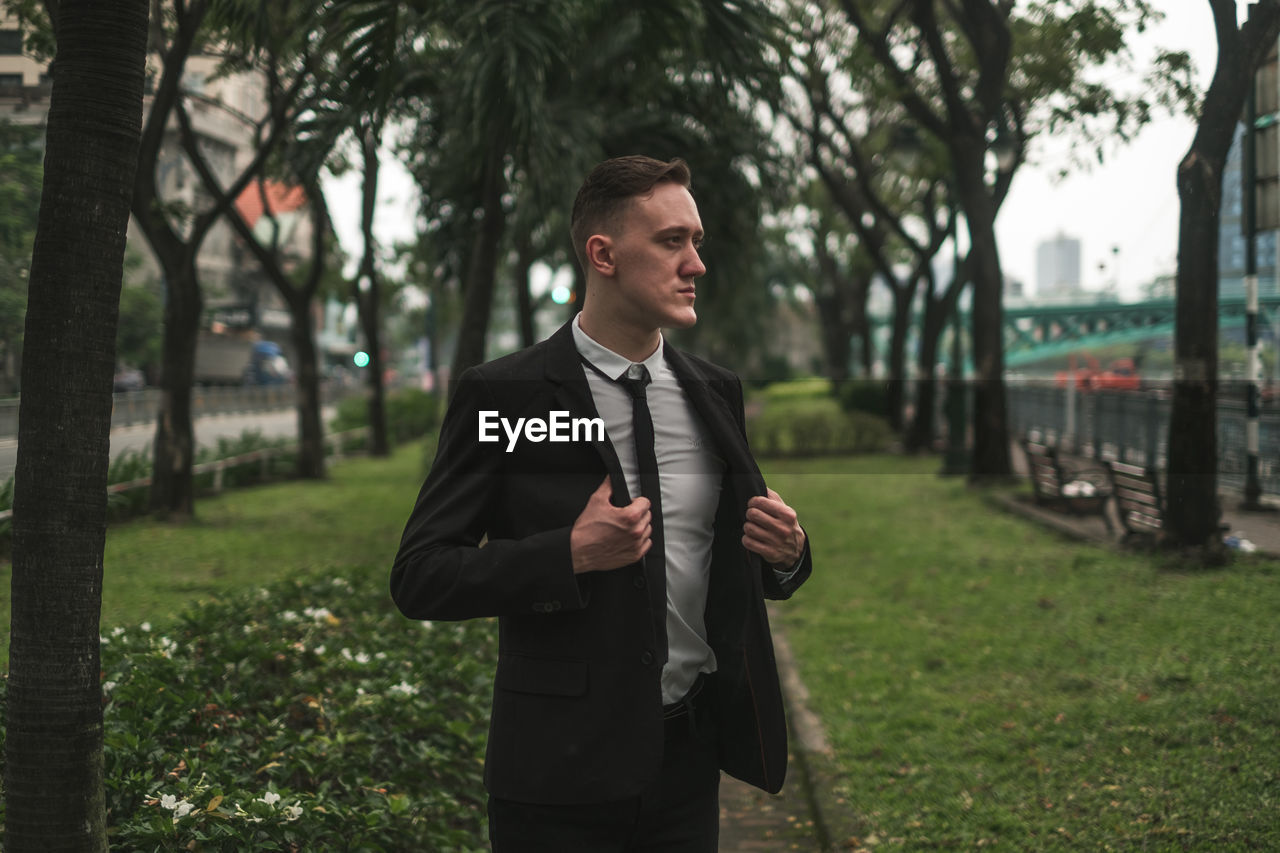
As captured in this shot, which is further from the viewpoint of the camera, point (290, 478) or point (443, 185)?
point (290, 478)

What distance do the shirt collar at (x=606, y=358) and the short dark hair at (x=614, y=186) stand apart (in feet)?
0.49

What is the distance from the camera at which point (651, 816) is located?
2.28 m

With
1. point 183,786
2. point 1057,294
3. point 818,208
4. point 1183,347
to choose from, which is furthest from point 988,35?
point 818,208

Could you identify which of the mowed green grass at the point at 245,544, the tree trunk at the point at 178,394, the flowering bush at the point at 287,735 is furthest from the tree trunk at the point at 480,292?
the flowering bush at the point at 287,735

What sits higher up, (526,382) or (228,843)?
(526,382)

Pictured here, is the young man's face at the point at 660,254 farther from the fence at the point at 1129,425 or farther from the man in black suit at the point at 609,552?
the fence at the point at 1129,425

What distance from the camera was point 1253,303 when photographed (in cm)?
691

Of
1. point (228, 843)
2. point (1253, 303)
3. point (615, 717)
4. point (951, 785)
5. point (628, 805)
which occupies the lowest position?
point (951, 785)

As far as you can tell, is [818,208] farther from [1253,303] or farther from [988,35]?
[1253,303]

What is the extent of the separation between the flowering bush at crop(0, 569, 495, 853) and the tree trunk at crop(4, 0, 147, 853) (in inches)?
22.3

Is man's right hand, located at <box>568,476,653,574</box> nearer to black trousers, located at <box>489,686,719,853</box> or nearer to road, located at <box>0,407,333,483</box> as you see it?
black trousers, located at <box>489,686,719,853</box>

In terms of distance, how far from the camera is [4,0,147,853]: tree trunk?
2.76m

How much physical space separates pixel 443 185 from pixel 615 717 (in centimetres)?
804

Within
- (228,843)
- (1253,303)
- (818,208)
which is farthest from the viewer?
(818,208)
